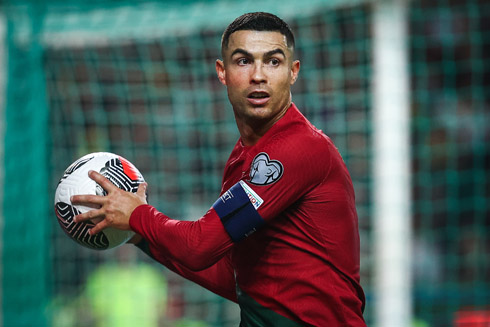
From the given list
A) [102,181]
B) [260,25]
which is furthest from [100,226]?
[260,25]

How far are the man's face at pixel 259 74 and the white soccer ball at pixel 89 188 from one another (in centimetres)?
47

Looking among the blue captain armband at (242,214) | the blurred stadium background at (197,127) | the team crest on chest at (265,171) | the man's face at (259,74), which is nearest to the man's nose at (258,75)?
the man's face at (259,74)

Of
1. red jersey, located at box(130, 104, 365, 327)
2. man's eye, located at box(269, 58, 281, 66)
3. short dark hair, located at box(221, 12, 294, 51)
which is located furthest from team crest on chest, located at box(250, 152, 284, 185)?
short dark hair, located at box(221, 12, 294, 51)

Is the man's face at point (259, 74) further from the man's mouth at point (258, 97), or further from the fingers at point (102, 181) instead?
the fingers at point (102, 181)

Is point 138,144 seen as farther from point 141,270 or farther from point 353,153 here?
point 353,153

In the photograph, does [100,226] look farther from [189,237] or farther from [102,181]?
[189,237]

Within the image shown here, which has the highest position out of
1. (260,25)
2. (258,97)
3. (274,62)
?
(260,25)

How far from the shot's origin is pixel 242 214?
7.34 ft

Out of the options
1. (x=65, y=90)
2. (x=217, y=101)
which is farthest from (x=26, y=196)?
(x=217, y=101)

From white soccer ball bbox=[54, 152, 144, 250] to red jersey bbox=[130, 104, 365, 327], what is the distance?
0.19m

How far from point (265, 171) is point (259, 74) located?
→ 1.15 feet

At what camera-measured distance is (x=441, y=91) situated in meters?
7.00

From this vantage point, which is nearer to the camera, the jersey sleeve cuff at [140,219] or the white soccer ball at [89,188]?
the jersey sleeve cuff at [140,219]

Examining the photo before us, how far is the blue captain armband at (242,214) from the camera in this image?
2236 mm
